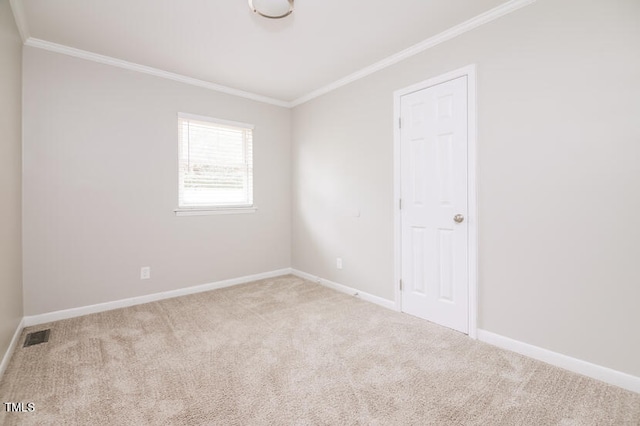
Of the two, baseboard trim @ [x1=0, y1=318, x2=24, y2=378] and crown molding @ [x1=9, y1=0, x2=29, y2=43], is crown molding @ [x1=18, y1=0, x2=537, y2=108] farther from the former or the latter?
baseboard trim @ [x1=0, y1=318, x2=24, y2=378]

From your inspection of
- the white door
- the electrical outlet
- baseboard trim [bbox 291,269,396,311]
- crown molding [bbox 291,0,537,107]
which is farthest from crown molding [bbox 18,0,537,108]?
baseboard trim [bbox 291,269,396,311]

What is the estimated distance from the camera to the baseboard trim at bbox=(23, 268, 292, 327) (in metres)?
2.82

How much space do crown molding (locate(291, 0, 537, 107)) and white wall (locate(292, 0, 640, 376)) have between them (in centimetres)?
6

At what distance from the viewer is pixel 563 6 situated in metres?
2.03

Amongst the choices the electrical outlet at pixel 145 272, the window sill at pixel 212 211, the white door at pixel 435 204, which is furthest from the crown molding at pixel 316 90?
the electrical outlet at pixel 145 272

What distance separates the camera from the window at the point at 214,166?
368 centimetres

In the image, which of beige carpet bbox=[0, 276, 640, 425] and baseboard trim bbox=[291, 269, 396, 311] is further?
baseboard trim bbox=[291, 269, 396, 311]

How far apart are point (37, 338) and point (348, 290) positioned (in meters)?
2.95

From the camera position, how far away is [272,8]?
2232 millimetres

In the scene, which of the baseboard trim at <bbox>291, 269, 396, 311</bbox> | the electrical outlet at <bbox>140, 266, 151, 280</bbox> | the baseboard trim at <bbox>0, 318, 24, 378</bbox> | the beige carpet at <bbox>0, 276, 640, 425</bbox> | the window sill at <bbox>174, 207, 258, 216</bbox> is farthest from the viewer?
the window sill at <bbox>174, 207, 258, 216</bbox>

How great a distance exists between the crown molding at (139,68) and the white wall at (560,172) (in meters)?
2.20

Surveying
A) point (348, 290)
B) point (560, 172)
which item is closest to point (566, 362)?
point (560, 172)

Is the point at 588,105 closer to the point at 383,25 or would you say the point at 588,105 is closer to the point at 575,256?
the point at 575,256

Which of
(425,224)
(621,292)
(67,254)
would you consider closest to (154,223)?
(67,254)
